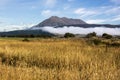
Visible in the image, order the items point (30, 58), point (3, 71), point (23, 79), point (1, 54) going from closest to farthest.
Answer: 1. point (23, 79)
2. point (3, 71)
3. point (30, 58)
4. point (1, 54)

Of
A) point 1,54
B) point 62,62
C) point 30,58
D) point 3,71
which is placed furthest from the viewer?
point 1,54

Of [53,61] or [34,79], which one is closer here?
[34,79]

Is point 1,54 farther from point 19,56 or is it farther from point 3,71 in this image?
point 3,71

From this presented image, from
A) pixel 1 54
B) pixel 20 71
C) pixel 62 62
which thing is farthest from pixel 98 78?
pixel 1 54

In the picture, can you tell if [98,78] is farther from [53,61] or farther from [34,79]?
[53,61]

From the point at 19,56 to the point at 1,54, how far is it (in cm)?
222

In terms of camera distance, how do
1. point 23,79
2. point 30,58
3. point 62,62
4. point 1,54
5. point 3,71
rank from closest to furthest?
point 23,79, point 3,71, point 62,62, point 30,58, point 1,54

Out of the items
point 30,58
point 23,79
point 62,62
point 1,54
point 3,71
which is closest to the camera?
point 23,79

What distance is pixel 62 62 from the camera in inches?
457

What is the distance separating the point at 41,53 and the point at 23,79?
6.61 m

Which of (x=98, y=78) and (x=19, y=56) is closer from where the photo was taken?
(x=98, y=78)

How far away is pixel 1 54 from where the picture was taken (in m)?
15.5

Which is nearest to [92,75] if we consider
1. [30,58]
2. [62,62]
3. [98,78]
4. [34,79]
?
[98,78]

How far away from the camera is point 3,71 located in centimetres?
790
